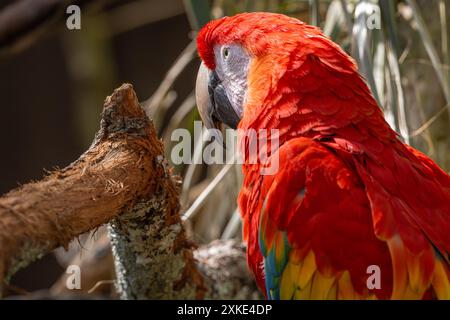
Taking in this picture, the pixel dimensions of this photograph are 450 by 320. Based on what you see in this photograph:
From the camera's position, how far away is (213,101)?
4.16 feet

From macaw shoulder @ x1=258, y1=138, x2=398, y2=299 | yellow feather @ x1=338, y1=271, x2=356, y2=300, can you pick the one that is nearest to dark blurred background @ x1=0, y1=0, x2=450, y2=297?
macaw shoulder @ x1=258, y1=138, x2=398, y2=299

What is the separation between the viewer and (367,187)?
0.96 meters

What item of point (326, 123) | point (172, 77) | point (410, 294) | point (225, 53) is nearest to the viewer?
point (410, 294)

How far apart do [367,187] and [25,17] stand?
1.04 metres

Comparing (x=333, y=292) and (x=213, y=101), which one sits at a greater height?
(x=213, y=101)

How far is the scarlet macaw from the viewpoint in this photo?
939mm

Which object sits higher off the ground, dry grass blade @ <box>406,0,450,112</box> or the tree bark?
dry grass blade @ <box>406,0,450,112</box>

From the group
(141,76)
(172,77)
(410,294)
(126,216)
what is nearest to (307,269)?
(410,294)

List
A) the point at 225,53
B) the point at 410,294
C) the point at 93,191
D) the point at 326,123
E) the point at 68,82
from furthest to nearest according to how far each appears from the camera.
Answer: the point at 68,82 → the point at 225,53 → the point at 326,123 → the point at 410,294 → the point at 93,191

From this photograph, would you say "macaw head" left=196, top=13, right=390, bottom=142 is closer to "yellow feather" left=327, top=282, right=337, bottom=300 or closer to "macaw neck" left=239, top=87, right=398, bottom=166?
"macaw neck" left=239, top=87, right=398, bottom=166

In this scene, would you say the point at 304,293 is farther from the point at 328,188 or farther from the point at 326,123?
the point at 326,123

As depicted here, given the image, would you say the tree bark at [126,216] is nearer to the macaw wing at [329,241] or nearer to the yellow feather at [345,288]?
the macaw wing at [329,241]

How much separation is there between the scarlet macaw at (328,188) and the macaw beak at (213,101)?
9 cm

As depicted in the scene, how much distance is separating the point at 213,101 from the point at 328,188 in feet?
1.24
